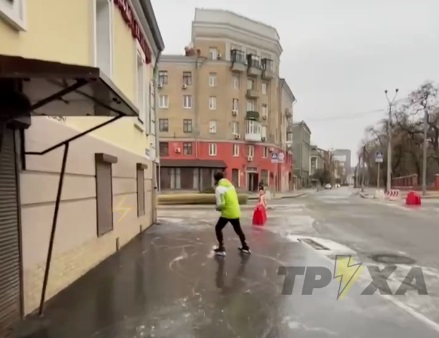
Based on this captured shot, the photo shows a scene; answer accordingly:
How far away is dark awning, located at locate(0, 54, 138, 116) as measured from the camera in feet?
11.1

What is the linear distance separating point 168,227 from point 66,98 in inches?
402

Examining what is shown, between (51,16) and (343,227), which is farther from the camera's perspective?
(343,227)

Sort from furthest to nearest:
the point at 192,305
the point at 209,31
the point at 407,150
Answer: the point at 407,150 < the point at 209,31 < the point at 192,305

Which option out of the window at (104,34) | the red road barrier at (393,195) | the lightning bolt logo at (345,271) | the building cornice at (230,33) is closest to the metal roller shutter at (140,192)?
the window at (104,34)

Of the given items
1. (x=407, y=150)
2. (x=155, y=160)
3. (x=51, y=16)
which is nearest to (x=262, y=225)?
(x=155, y=160)

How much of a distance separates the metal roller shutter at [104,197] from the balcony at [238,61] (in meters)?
45.8

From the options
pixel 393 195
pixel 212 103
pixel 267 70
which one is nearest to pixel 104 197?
pixel 393 195

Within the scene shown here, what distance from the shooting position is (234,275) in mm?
7254

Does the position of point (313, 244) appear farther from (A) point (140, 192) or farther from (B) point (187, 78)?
(B) point (187, 78)

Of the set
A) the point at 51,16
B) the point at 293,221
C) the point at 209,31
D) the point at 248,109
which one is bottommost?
the point at 293,221

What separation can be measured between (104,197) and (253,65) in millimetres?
49139

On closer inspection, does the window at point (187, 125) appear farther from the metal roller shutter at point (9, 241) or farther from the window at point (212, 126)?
the metal roller shutter at point (9, 241)

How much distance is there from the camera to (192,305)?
550 centimetres

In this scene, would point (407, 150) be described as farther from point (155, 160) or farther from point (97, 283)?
point (97, 283)
